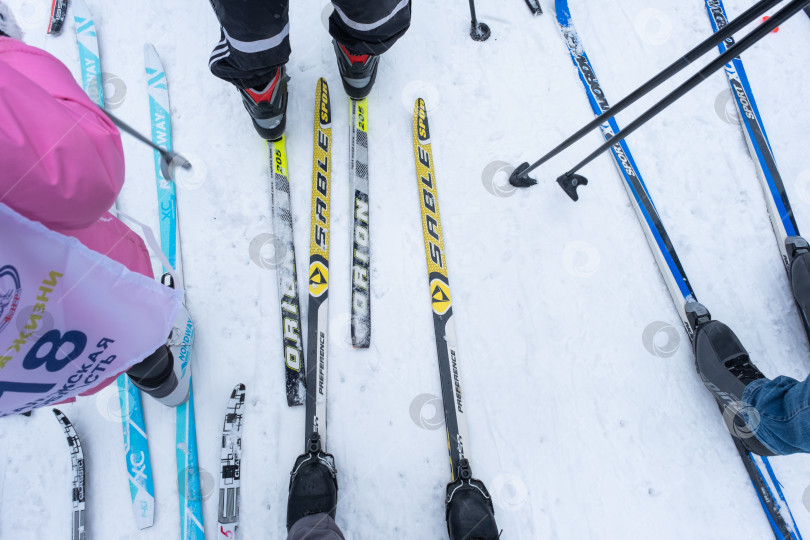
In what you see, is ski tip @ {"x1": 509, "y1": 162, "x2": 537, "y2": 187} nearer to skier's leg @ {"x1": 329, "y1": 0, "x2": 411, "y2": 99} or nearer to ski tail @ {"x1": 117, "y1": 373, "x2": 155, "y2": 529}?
skier's leg @ {"x1": 329, "y1": 0, "x2": 411, "y2": 99}

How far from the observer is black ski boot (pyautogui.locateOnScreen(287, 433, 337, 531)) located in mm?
1822

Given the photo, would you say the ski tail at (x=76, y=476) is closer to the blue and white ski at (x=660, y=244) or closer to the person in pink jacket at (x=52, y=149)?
the person in pink jacket at (x=52, y=149)

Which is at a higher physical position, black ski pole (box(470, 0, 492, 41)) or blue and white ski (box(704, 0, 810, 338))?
black ski pole (box(470, 0, 492, 41))

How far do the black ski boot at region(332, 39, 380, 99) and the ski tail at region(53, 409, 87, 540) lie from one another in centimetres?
213

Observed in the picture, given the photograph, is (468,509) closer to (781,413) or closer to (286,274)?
(781,413)

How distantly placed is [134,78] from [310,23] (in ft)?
3.57

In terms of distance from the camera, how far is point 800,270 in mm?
2160

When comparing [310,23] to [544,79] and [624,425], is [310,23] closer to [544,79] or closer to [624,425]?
[544,79]

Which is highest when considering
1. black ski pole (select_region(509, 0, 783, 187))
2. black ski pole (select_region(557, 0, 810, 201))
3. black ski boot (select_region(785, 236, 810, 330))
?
black ski pole (select_region(509, 0, 783, 187))

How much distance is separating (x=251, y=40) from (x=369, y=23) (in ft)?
1.65

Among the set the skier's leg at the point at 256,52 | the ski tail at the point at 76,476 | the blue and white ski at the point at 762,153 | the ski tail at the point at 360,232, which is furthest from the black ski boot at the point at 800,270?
the ski tail at the point at 76,476

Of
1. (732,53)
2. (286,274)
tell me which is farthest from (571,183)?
(286,274)

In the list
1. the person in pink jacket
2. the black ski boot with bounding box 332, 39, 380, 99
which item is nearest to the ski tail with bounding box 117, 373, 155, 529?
the person in pink jacket

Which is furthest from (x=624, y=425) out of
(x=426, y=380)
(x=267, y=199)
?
(x=267, y=199)
